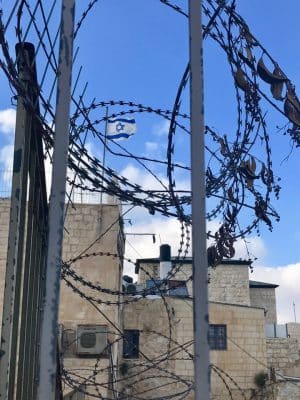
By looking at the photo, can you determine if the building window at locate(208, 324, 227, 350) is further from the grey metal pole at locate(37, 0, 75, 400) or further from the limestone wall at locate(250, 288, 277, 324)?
the grey metal pole at locate(37, 0, 75, 400)

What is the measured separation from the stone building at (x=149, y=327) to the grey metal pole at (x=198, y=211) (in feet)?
3.82

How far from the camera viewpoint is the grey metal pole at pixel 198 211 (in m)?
2.02

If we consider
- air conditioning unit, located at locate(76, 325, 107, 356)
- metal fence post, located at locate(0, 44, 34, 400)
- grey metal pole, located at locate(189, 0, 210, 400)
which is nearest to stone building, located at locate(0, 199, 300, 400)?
air conditioning unit, located at locate(76, 325, 107, 356)

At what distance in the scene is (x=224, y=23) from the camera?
302 cm

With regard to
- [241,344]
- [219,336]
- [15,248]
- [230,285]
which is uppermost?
[230,285]

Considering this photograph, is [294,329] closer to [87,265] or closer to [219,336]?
[219,336]

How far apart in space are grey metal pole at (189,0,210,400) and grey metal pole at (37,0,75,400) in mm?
483

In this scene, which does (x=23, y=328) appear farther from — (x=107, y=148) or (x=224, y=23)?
(x=224, y=23)

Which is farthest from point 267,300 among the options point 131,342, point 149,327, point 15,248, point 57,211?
point 57,211

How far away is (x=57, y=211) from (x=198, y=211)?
0.52 m

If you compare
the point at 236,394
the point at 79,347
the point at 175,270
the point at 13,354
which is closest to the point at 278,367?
the point at 236,394

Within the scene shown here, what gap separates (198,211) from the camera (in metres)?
2.14

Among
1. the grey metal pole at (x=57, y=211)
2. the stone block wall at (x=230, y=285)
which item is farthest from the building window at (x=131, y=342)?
the stone block wall at (x=230, y=285)

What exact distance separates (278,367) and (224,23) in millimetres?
21369
